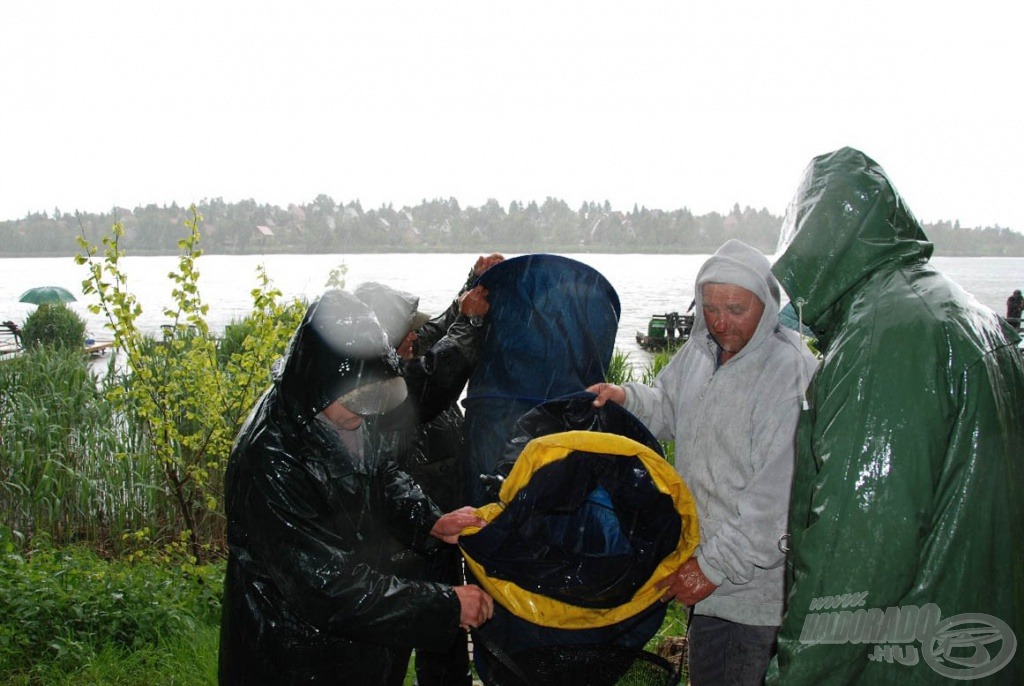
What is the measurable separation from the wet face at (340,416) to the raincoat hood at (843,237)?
4.24ft

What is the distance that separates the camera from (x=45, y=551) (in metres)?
5.41

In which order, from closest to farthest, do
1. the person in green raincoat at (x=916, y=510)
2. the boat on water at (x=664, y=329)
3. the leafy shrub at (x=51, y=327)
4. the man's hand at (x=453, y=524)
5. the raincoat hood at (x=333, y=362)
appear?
the person in green raincoat at (x=916, y=510)
the raincoat hood at (x=333, y=362)
the man's hand at (x=453, y=524)
the leafy shrub at (x=51, y=327)
the boat on water at (x=664, y=329)

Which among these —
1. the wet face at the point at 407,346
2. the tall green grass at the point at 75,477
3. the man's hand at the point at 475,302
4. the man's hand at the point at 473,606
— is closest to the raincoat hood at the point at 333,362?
the man's hand at the point at 473,606

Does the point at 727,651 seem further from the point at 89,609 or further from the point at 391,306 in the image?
the point at 89,609

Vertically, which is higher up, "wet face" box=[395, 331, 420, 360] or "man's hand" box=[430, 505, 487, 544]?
"wet face" box=[395, 331, 420, 360]

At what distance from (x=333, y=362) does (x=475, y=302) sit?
4.65 ft

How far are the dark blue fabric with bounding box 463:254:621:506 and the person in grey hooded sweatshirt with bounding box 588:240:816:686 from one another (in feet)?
2.34

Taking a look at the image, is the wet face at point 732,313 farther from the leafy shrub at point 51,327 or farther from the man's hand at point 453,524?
the leafy shrub at point 51,327

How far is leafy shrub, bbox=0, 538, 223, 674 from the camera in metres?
3.98

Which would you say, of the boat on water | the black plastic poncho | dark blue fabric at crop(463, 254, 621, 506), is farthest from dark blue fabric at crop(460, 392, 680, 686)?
the boat on water

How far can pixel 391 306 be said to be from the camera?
3746 mm

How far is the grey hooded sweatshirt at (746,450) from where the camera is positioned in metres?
2.27

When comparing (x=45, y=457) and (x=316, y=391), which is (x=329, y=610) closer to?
(x=316, y=391)

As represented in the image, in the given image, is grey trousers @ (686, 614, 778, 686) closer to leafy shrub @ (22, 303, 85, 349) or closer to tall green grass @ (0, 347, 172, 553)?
tall green grass @ (0, 347, 172, 553)
